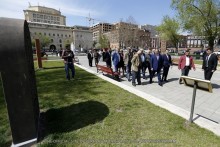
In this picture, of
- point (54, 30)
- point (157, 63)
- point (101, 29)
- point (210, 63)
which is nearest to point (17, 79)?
point (157, 63)

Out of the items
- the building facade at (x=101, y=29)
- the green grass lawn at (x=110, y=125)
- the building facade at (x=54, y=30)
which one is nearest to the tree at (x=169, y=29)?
the green grass lawn at (x=110, y=125)

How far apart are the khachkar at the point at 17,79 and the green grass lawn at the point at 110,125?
0.45 m

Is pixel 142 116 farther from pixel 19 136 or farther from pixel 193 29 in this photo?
pixel 193 29

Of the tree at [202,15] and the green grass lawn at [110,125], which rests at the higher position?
the tree at [202,15]

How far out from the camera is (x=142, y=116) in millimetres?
4520

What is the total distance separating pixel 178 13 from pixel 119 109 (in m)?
27.3

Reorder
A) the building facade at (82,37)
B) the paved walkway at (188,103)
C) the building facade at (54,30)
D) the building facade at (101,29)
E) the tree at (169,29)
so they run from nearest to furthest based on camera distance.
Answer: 1. the paved walkway at (188,103)
2. the tree at (169,29)
3. the building facade at (54,30)
4. the building facade at (82,37)
5. the building facade at (101,29)

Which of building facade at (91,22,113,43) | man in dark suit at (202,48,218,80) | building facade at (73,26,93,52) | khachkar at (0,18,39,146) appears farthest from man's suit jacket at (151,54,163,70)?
building facade at (91,22,113,43)

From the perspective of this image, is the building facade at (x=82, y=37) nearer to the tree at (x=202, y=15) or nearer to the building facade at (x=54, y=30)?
the building facade at (x=54, y=30)

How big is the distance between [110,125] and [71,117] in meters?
1.16

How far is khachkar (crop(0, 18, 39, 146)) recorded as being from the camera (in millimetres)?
2869

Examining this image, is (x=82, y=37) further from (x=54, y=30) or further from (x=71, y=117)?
(x=71, y=117)

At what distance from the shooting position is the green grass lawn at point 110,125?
3.38 m

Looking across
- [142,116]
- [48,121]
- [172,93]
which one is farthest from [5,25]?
[172,93]
